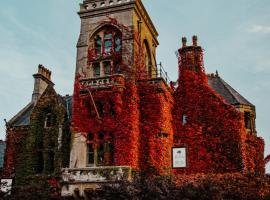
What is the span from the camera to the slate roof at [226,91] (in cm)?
3103

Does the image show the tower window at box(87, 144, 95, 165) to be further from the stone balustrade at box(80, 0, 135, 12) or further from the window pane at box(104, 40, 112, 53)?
the stone balustrade at box(80, 0, 135, 12)

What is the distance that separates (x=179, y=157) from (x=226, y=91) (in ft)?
25.4

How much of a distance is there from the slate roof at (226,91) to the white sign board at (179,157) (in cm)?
603

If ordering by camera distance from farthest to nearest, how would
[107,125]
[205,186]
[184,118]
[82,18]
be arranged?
1. [82,18]
2. [184,118]
3. [107,125]
4. [205,186]

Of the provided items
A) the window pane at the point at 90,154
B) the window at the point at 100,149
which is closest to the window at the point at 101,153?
the window at the point at 100,149

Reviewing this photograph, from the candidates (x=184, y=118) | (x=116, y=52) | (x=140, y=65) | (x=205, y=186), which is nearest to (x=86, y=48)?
(x=116, y=52)

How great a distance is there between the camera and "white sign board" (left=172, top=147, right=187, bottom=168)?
28.3 meters

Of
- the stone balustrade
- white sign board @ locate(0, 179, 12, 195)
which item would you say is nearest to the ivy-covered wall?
white sign board @ locate(0, 179, 12, 195)

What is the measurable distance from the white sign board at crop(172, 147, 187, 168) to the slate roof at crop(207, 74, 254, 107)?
6032 mm

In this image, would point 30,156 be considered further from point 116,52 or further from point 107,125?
point 116,52

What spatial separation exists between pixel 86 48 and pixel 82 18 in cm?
289

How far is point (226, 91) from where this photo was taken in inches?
1273

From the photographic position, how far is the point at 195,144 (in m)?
28.8

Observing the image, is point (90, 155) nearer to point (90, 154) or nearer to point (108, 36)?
point (90, 154)
